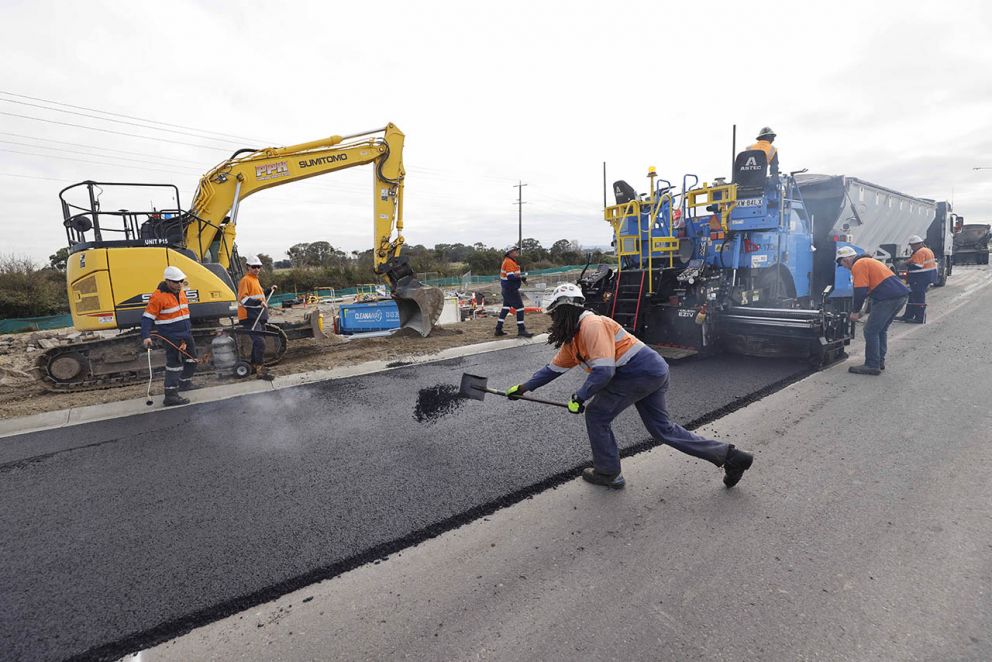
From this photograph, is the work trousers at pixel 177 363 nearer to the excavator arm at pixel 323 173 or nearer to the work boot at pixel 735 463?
the excavator arm at pixel 323 173

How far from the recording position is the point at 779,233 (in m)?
7.80

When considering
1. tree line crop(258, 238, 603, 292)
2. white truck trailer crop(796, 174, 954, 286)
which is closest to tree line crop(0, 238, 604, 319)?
tree line crop(258, 238, 603, 292)

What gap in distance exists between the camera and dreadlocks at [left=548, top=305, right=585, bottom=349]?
10.8 feet

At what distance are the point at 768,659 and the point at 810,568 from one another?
0.74 metres

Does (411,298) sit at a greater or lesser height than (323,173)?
lesser

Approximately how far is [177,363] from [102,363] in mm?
1803

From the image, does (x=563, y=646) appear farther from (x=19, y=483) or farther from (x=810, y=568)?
(x=19, y=483)

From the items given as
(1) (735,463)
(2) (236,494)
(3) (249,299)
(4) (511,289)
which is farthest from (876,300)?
(3) (249,299)

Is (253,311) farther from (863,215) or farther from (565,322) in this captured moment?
(863,215)

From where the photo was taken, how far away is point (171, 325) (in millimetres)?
5883

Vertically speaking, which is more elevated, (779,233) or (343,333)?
(779,233)

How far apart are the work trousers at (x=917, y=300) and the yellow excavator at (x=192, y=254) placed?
9566mm

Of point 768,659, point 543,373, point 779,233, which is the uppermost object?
point 779,233

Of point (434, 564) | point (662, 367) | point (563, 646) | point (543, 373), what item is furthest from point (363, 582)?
point (662, 367)
